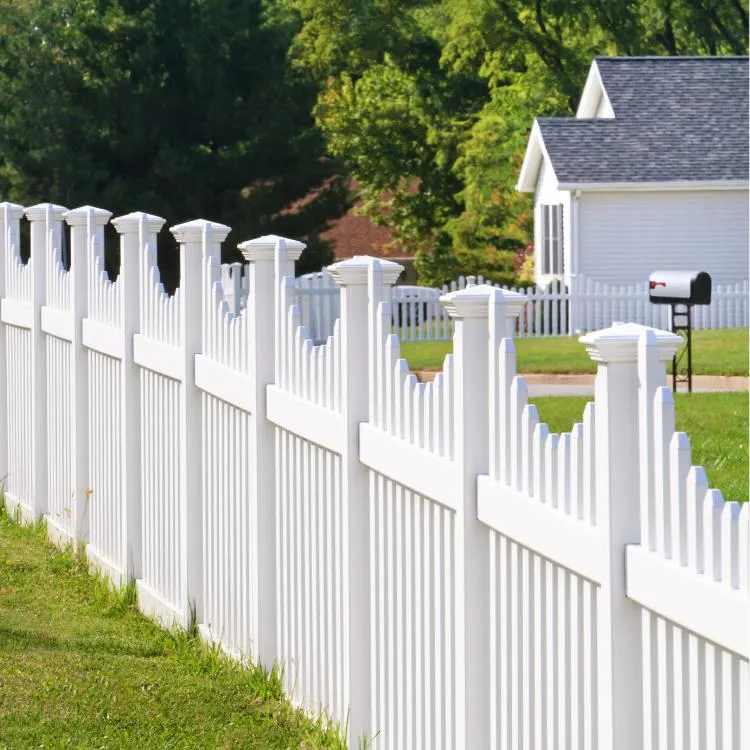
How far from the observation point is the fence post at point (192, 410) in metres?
6.73

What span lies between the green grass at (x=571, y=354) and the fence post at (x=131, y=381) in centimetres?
1040

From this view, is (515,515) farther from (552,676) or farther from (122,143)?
(122,143)

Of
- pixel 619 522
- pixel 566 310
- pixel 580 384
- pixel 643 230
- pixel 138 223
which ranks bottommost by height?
pixel 580 384

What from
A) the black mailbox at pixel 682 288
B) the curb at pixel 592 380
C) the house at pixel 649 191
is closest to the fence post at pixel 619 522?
the black mailbox at pixel 682 288

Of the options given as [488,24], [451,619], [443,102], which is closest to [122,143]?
[488,24]

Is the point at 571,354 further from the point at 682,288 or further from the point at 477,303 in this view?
the point at 477,303

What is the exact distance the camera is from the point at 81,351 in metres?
8.59

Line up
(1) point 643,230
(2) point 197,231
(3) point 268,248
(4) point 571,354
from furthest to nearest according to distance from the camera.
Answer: (1) point 643,230
(4) point 571,354
(2) point 197,231
(3) point 268,248

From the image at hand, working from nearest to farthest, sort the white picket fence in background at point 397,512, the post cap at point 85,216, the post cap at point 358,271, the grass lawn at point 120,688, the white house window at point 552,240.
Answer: the white picket fence in background at point 397,512 → the post cap at point 358,271 → the grass lawn at point 120,688 → the post cap at point 85,216 → the white house window at point 552,240

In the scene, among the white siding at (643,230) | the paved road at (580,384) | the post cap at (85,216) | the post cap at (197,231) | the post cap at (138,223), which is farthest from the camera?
the white siding at (643,230)

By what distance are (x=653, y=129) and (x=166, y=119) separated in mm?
10387

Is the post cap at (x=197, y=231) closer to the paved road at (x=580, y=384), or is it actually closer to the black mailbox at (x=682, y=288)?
the black mailbox at (x=682, y=288)

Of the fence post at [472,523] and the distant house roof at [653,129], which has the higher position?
the distant house roof at [653,129]

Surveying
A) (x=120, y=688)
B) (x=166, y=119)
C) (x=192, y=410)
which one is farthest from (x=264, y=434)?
(x=166, y=119)
